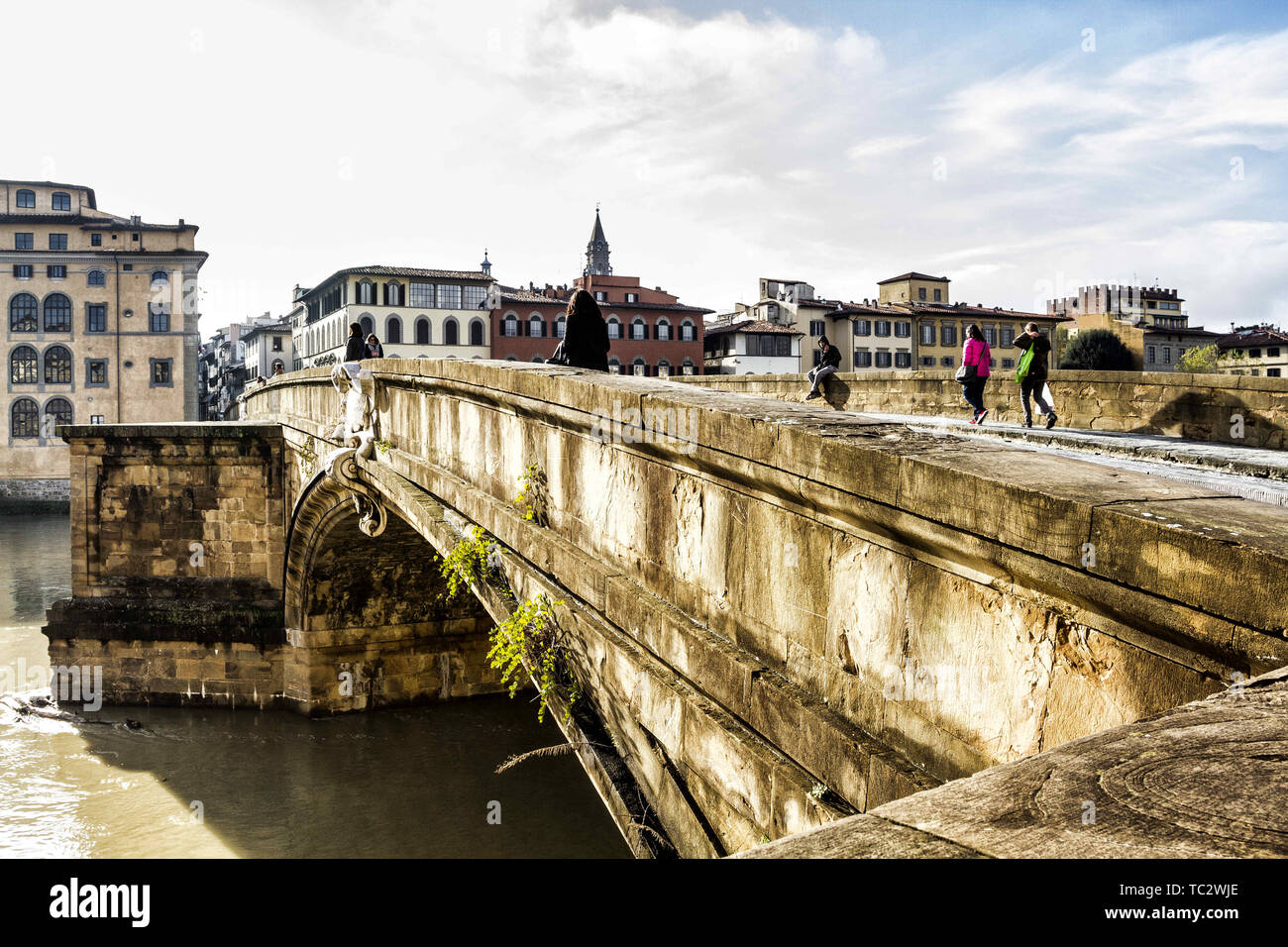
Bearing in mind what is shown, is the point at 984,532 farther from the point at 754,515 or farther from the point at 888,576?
the point at 754,515

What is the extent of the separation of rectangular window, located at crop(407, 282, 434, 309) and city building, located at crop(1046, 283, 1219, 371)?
36.5m

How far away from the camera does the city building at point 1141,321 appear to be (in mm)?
56656

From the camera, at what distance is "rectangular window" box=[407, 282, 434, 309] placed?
4562 centimetres

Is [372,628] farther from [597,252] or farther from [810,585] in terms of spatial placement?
[597,252]

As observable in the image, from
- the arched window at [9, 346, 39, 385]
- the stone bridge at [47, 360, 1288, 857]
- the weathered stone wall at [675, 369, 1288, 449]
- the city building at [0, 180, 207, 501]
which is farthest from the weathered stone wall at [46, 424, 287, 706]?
the arched window at [9, 346, 39, 385]

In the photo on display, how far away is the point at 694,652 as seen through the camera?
366cm

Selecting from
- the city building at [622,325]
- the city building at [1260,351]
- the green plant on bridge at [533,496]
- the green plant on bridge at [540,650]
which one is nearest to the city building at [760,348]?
the city building at [622,325]

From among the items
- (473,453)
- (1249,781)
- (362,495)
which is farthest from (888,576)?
(362,495)

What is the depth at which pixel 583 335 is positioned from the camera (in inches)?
320

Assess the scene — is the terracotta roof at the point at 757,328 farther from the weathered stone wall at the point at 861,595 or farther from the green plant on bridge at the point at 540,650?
the weathered stone wall at the point at 861,595

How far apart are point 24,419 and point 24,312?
5360mm

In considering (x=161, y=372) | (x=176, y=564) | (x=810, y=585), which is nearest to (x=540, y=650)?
(x=810, y=585)

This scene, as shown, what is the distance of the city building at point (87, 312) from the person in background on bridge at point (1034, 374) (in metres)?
44.7

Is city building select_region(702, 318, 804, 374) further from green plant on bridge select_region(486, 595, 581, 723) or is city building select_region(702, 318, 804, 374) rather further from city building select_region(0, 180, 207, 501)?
green plant on bridge select_region(486, 595, 581, 723)
